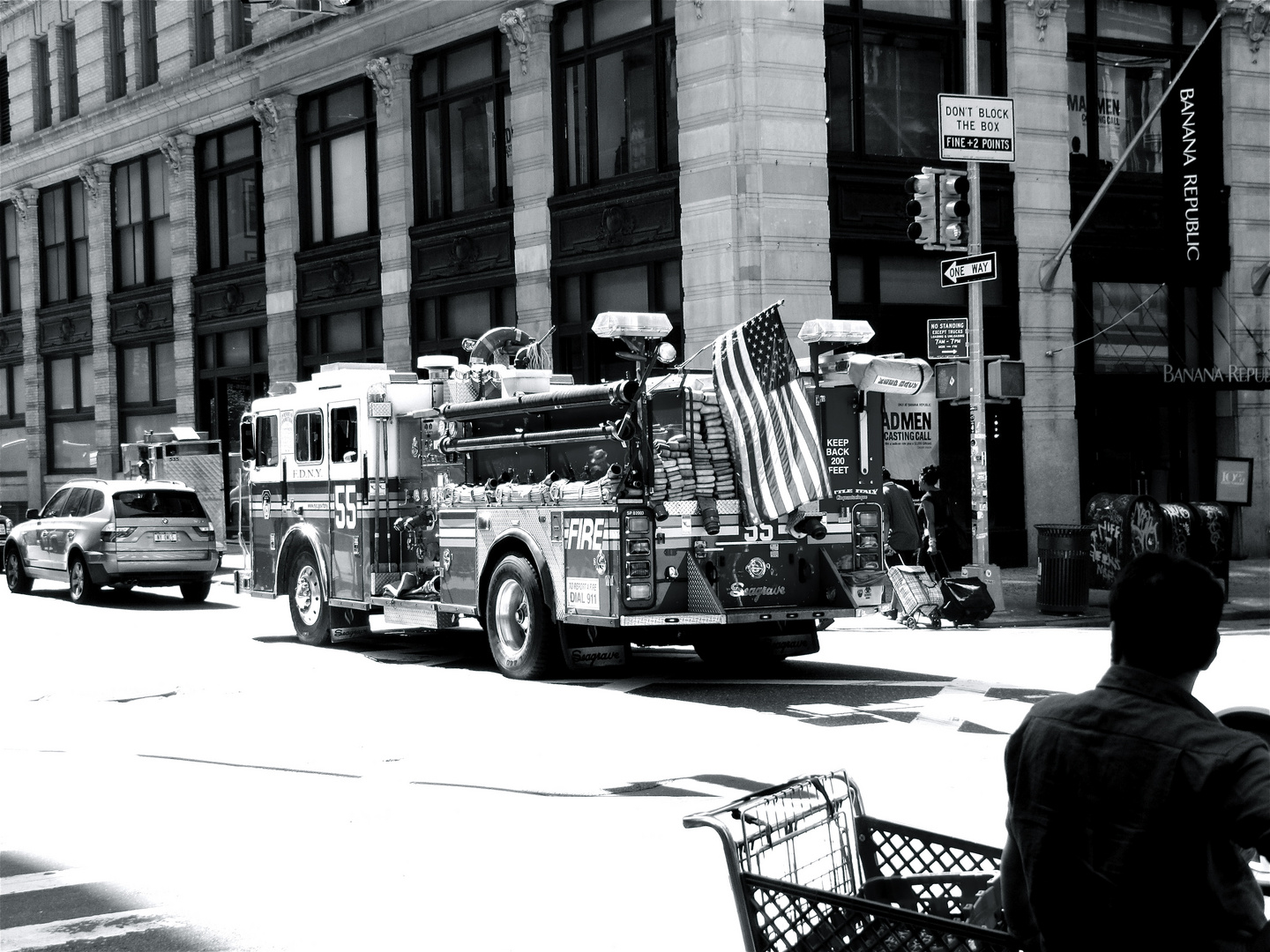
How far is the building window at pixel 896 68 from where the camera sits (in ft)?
73.9

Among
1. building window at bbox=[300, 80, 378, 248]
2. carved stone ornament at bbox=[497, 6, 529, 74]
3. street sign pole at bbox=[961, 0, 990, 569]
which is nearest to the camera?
street sign pole at bbox=[961, 0, 990, 569]

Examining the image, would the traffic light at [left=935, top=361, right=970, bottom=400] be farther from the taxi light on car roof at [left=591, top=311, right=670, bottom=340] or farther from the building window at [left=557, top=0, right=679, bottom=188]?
the taxi light on car roof at [left=591, top=311, right=670, bottom=340]

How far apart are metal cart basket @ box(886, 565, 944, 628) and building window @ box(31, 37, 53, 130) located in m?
30.5

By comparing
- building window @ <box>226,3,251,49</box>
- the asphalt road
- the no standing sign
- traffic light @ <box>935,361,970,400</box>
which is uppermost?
building window @ <box>226,3,251,49</box>

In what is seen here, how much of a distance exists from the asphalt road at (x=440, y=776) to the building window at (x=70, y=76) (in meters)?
26.8

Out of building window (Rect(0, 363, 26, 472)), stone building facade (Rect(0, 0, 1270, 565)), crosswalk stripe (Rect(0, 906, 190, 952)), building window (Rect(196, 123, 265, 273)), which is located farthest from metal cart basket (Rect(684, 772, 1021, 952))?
building window (Rect(0, 363, 26, 472))

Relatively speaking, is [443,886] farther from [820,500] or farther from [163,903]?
[820,500]

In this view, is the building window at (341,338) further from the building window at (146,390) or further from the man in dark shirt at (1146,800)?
the man in dark shirt at (1146,800)

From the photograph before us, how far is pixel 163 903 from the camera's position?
6.12 metres

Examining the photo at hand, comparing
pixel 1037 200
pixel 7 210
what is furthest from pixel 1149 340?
pixel 7 210

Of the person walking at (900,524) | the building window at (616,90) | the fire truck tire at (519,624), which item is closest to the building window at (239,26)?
the building window at (616,90)

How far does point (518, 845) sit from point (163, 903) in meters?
1.60

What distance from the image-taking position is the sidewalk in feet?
58.2

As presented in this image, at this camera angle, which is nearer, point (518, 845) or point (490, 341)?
point (518, 845)
